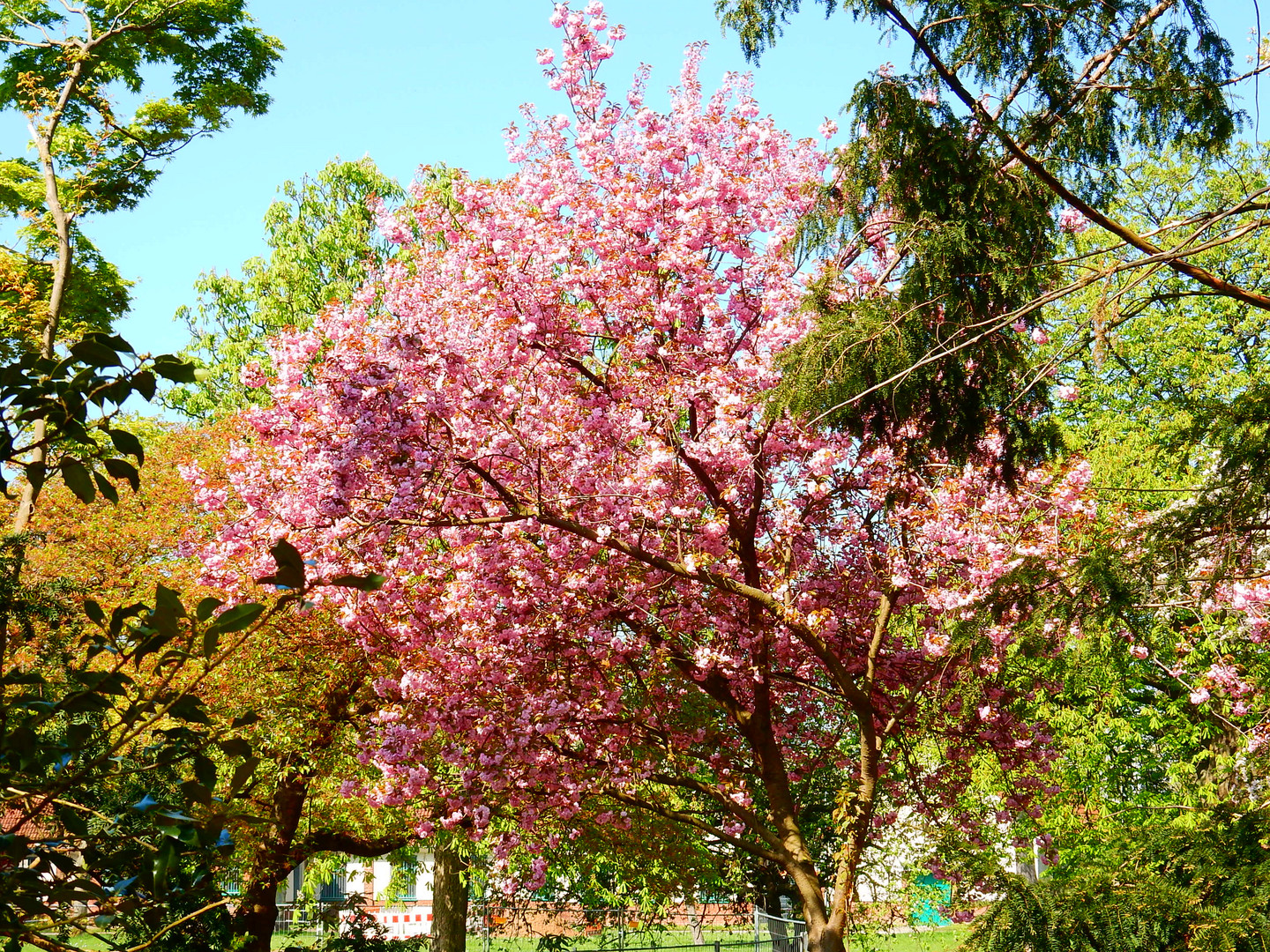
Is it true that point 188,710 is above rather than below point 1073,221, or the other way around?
below

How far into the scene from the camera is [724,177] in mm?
9750

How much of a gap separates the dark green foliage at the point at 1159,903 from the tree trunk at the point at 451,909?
1202 cm

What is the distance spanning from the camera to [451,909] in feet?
53.8

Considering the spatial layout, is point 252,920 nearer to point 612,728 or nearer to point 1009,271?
point 612,728

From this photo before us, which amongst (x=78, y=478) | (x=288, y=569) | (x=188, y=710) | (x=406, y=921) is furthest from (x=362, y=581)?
(x=406, y=921)

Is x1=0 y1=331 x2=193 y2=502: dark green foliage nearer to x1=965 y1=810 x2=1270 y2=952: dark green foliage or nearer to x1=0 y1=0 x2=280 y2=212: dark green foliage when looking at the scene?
x1=965 y1=810 x2=1270 y2=952: dark green foliage

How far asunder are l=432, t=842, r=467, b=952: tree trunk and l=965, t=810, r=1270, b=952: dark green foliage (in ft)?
39.4

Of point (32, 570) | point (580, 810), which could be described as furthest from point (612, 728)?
point (32, 570)

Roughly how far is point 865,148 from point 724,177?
3.16 m

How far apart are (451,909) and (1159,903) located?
522 inches

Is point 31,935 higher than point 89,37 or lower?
lower

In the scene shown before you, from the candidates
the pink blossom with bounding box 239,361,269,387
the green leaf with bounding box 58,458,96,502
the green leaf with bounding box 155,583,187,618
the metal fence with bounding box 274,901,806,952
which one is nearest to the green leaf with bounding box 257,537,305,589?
the green leaf with bounding box 155,583,187,618

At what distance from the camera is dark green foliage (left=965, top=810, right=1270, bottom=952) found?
458 centimetres

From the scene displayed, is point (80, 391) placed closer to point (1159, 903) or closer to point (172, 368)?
point (172, 368)
